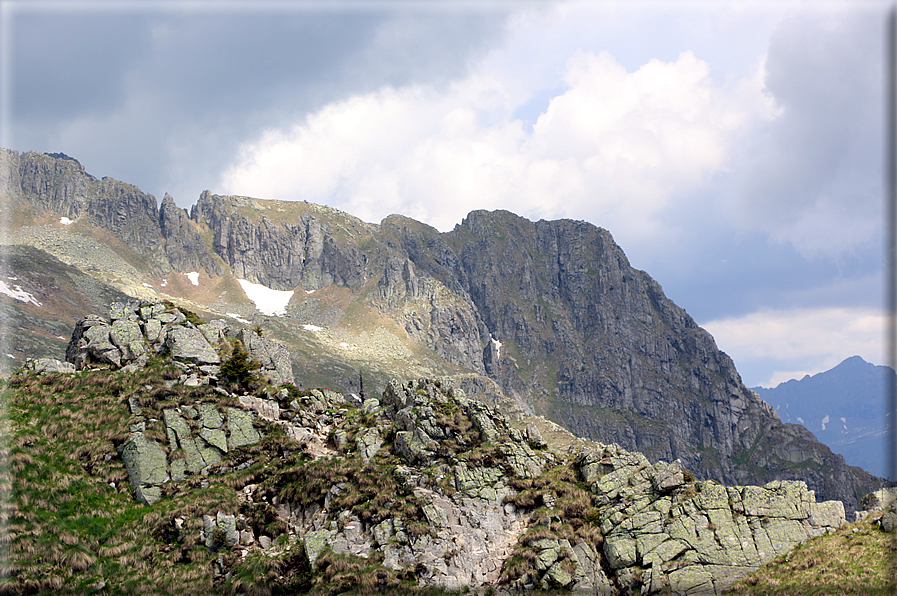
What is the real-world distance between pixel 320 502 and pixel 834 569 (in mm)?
33479

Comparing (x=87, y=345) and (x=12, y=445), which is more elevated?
(x=87, y=345)

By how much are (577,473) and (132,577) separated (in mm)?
31630

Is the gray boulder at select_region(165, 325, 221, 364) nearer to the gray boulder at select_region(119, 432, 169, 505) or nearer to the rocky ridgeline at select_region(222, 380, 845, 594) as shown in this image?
the gray boulder at select_region(119, 432, 169, 505)

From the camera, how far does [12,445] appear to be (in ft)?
108

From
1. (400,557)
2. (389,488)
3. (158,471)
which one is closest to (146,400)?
(158,471)

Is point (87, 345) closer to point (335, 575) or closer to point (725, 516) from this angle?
point (335, 575)

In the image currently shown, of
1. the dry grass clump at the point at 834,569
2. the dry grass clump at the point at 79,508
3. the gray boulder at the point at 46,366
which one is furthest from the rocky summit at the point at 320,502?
the dry grass clump at the point at 834,569

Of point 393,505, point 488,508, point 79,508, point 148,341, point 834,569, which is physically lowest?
point 834,569

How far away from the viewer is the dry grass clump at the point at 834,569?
88.3ft

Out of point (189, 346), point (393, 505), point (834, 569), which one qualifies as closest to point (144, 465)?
point (189, 346)

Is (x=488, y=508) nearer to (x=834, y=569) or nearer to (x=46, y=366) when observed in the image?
(x=834, y=569)

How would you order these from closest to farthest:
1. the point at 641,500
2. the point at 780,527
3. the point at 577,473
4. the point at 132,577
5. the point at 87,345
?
the point at 132,577
the point at 780,527
the point at 641,500
the point at 577,473
the point at 87,345

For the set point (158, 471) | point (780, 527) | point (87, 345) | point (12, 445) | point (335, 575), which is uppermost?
point (87, 345)

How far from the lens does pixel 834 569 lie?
28562 mm
